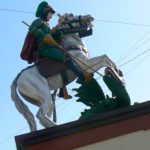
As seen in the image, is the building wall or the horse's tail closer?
the building wall

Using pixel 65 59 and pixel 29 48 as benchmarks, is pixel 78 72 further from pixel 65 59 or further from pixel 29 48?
pixel 29 48

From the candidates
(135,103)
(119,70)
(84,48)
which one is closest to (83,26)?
(84,48)

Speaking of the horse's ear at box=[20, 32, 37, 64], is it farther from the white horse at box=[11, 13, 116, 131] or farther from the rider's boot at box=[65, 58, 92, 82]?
the rider's boot at box=[65, 58, 92, 82]

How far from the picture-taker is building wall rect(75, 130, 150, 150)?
7.90m

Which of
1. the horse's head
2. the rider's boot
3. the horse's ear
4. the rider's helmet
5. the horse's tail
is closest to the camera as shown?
the horse's tail

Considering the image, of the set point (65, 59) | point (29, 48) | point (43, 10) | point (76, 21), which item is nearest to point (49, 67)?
point (65, 59)

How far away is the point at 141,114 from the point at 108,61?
1.22 m

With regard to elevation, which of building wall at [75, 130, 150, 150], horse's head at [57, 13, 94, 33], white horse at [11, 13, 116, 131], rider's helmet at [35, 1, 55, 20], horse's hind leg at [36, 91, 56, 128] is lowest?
building wall at [75, 130, 150, 150]

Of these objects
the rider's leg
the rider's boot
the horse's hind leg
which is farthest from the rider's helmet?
the horse's hind leg

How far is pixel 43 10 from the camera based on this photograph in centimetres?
970

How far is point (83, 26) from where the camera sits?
9.60 meters

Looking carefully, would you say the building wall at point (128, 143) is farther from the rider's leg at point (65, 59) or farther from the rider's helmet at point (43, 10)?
the rider's helmet at point (43, 10)

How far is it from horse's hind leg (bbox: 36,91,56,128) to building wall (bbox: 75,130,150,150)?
74 centimetres

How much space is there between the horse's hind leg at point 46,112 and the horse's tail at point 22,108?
0.18 meters
